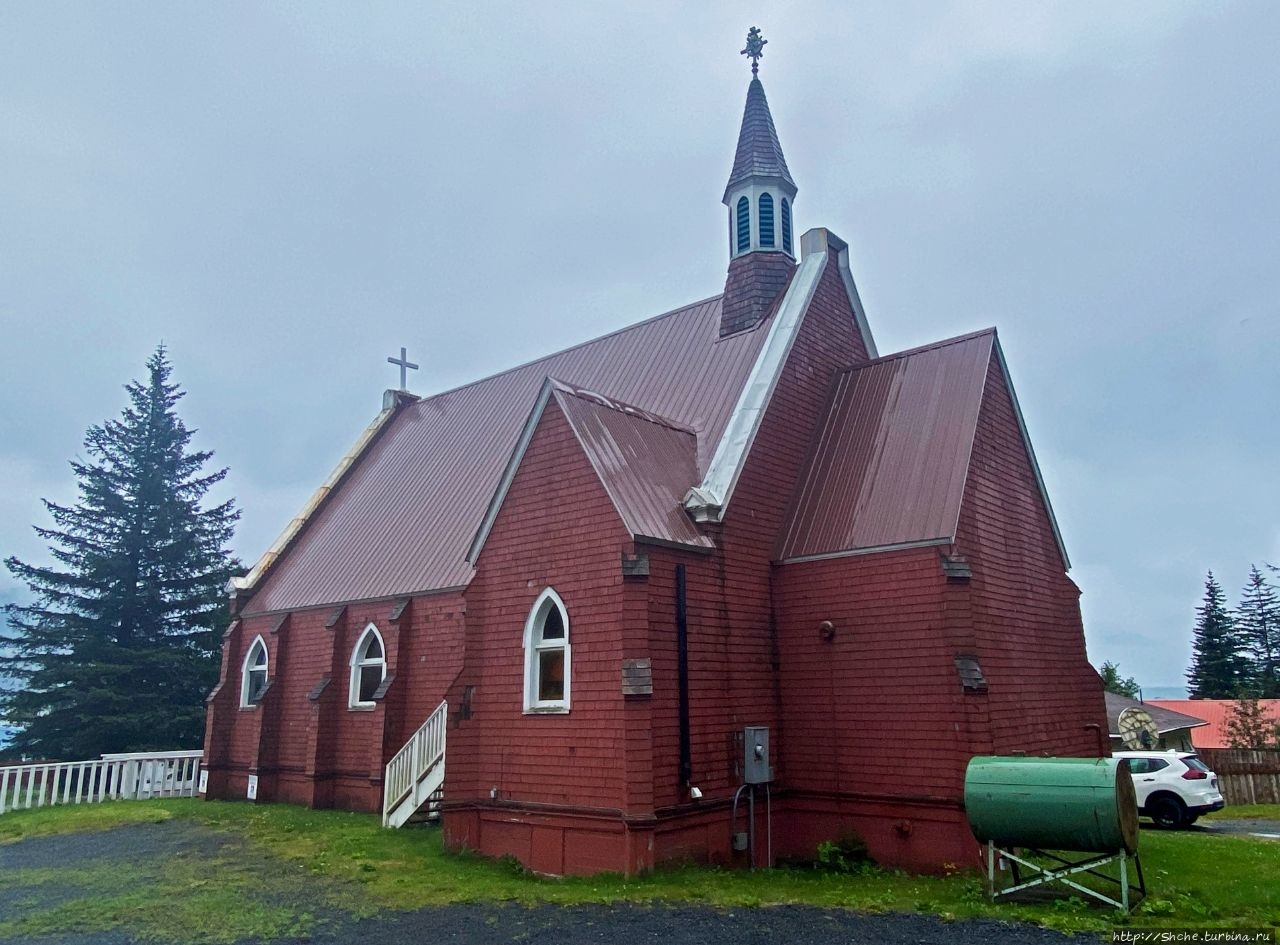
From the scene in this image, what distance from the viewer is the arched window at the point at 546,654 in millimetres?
14008

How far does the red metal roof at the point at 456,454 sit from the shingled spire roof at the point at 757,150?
310 cm

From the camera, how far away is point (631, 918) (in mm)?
10305

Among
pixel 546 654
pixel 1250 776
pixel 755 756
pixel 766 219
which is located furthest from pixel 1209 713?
pixel 546 654

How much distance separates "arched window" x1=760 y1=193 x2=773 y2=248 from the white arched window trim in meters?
16.4

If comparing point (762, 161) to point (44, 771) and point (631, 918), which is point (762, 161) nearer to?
point (631, 918)

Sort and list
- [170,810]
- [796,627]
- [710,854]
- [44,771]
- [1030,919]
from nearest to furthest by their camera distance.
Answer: [1030,919]
[710,854]
[796,627]
[170,810]
[44,771]

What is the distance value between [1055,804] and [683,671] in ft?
17.3

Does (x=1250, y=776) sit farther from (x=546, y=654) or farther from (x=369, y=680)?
(x=369, y=680)

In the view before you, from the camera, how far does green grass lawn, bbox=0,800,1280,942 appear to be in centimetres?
1026

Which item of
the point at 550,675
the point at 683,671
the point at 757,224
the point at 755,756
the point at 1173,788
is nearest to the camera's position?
the point at 683,671

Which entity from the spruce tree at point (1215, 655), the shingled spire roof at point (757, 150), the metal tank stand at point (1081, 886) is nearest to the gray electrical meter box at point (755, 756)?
the metal tank stand at point (1081, 886)

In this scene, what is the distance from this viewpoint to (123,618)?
36.4 m

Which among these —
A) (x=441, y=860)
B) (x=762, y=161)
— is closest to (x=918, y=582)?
(x=441, y=860)

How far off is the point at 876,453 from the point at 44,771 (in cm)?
2208
